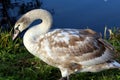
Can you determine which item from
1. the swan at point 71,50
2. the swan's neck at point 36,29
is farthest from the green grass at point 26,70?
the swan's neck at point 36,29

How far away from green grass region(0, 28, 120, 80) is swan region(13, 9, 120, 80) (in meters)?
0.49

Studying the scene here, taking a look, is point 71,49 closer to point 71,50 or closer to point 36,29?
point 71,50

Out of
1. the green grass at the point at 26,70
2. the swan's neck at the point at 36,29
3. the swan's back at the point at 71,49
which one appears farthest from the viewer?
the green grass at the point at 26,70

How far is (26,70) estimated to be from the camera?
747 cm

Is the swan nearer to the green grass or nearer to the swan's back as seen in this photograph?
the swan's back

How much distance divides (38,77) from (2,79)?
2.01 ft

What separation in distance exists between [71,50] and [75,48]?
65 mm

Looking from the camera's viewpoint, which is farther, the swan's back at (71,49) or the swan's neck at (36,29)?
the swan's neck at (36,29)

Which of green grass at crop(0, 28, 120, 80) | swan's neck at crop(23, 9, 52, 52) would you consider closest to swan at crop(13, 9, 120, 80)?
swan's neck at crop(23, 9, 52, 52)

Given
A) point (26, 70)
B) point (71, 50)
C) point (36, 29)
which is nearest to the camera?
point (71, 50)

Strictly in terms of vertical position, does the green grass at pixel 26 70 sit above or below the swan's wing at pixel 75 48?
below

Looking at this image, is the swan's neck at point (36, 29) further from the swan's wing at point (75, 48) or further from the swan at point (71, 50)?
the swan's wing at point (75, 48)

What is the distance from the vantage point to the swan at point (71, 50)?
662cm

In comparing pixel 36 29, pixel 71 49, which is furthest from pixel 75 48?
pixel 36 29
